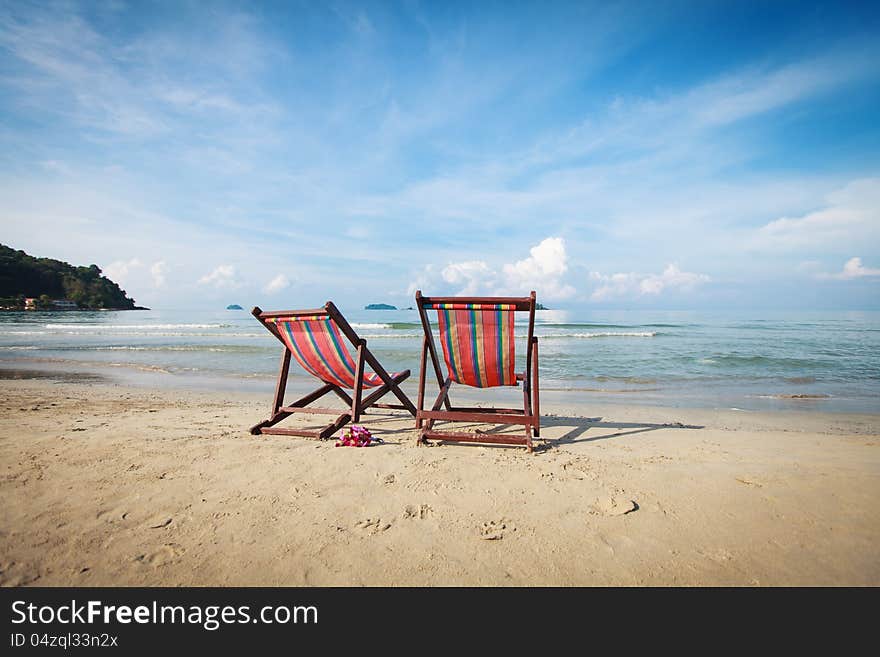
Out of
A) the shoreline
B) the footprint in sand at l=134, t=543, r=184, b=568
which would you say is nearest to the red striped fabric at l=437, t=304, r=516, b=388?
the footprint in sand at l=134, t=543, r=184, b=568

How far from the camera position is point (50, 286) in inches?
2442

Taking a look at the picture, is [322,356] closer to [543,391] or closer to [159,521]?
[159,521]

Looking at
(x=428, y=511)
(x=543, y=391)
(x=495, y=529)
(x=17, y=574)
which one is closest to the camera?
(x=17, y=574)

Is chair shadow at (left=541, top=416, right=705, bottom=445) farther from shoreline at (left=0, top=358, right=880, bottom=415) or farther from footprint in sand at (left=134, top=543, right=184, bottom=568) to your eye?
footprint in sand at (left=134, top=543, right=184, bottom=568)

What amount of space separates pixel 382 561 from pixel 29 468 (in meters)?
2.98

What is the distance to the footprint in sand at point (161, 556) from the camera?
2.01 metres

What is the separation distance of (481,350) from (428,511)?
2163 mm

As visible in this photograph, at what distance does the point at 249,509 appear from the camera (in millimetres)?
2584

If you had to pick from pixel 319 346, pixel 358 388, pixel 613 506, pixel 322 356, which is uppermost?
pixel 319 346

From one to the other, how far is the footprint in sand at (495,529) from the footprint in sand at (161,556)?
1.54 m

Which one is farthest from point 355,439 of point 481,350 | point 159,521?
point 159,521

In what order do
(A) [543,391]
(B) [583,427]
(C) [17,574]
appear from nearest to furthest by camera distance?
(C) [17,574], (B) [583,427], (A) [543,391]

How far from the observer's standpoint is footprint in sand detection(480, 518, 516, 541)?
7.43 feet
